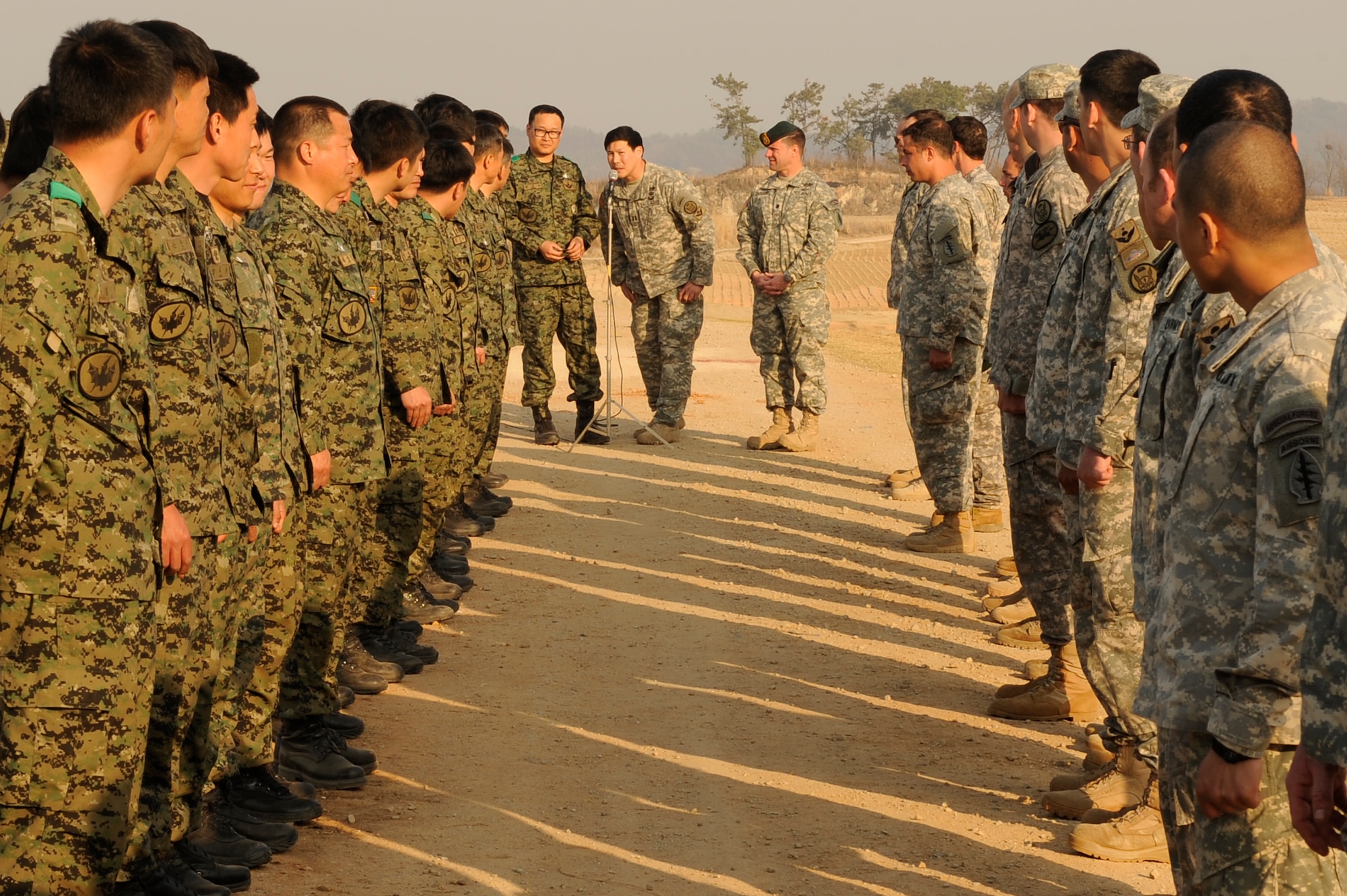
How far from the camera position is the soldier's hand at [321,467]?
→ 4816mm

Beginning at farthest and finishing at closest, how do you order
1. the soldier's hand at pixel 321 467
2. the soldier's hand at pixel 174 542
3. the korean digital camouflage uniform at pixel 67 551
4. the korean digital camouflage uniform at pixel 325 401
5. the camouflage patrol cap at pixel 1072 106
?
the camouflage patrol cap at pixel 1072 106 → the korean digital camouflage uniform at pixel 325 401 → the soldier's hand at pixel 321 467 → the soldier's hand at pixel 174 542 → the korean digital camouflage uniform at pixel 67 551

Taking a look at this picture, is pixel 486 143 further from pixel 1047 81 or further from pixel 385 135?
pixel 1047 81

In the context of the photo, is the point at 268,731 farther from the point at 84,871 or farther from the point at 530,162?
the point at 530,162

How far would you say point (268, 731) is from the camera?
4609 mm

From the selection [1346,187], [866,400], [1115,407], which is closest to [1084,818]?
[1115,407]

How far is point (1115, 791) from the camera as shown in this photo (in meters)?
4.63

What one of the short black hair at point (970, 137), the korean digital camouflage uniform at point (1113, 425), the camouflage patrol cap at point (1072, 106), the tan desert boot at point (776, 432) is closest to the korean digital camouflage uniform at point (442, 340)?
the camouflage patrol cap at point (1072, 106)

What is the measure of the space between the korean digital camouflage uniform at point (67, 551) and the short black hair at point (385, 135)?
286cm

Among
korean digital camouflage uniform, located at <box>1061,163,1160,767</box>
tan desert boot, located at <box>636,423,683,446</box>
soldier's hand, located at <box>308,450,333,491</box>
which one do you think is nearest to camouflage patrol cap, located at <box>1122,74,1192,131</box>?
korean digital camouflage uniform, located at <box>1061,163,1160,767</box>

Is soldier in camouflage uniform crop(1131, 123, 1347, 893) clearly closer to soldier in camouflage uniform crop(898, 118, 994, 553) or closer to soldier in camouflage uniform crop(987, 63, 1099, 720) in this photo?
soldier in camouflage uniform crop(987, 63, 1099, 720)

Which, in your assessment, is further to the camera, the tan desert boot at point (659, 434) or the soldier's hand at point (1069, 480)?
the tan desert boot at point (659, 434)

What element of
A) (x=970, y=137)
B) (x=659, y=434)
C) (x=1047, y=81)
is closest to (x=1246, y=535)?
(x=1047, y=81)

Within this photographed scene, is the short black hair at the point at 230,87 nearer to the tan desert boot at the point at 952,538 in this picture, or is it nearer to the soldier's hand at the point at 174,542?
the soldier's hand at the point at 174,542

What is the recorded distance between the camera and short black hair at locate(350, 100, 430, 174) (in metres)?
6.06
